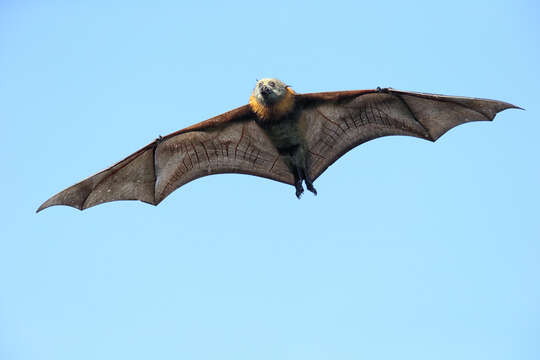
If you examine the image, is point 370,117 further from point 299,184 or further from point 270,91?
point 270,91

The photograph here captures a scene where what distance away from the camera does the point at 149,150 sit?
22953 mm

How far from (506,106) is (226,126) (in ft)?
27.3

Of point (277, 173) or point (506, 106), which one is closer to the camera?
point (506, 106)

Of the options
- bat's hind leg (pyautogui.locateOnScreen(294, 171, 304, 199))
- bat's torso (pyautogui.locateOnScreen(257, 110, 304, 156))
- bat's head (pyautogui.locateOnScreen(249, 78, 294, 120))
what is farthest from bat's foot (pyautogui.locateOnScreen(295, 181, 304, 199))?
bat's head (pyautogui.locateOnScreen(249, 78, 294, 120))

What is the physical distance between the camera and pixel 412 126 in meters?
22.8

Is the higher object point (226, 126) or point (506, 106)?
point (226, 126)

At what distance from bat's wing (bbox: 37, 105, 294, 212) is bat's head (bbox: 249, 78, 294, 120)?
0.60m

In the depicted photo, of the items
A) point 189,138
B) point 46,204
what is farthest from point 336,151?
point 46,204

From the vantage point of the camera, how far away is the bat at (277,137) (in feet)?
72.3

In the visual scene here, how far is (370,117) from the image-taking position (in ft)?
75.0

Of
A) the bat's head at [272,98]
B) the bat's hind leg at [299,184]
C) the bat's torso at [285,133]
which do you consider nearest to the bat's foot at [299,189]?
the bat's hind leg at [299,184]

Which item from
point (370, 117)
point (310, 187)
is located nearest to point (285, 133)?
point (310, 187)

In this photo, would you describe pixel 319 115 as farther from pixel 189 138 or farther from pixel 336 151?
pixel 189 138

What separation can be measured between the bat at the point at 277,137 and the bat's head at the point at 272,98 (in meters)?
0.03
